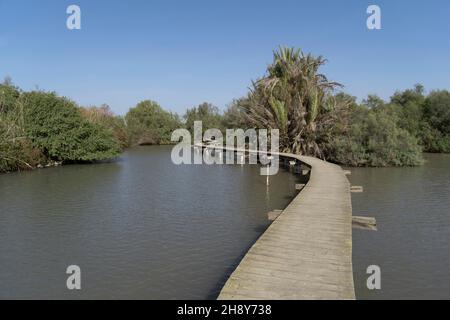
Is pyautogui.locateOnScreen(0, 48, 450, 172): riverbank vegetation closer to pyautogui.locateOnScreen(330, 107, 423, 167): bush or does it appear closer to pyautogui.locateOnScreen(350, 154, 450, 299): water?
pyautogui.locateOnScreen(330, 107, 423, 167): bush

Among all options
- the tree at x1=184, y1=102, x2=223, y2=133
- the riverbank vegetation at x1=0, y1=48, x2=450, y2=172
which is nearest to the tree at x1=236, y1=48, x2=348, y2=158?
the riverbank vegetation at x1=0, y1=48, x2=450, y2=172

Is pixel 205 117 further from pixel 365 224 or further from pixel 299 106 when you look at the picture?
pixel 365 224

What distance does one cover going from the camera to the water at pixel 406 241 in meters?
5.97

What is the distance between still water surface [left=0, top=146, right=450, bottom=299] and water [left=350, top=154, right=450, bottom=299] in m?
0.02

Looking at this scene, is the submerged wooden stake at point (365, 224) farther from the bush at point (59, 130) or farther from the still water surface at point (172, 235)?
the bush at point (59, 130)

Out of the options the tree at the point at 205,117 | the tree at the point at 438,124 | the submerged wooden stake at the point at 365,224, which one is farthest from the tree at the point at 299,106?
the tree at the point at 205,117

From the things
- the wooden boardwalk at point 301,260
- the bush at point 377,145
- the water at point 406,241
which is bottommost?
the water at point 406,241

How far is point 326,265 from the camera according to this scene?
559cm

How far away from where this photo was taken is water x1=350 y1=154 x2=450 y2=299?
19.6 feet

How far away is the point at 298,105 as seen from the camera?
26750 millimetres

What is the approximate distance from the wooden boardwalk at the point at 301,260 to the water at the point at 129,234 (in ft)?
2.75

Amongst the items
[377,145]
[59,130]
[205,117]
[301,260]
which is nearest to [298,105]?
[377,145]

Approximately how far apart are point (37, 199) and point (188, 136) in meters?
47.6
